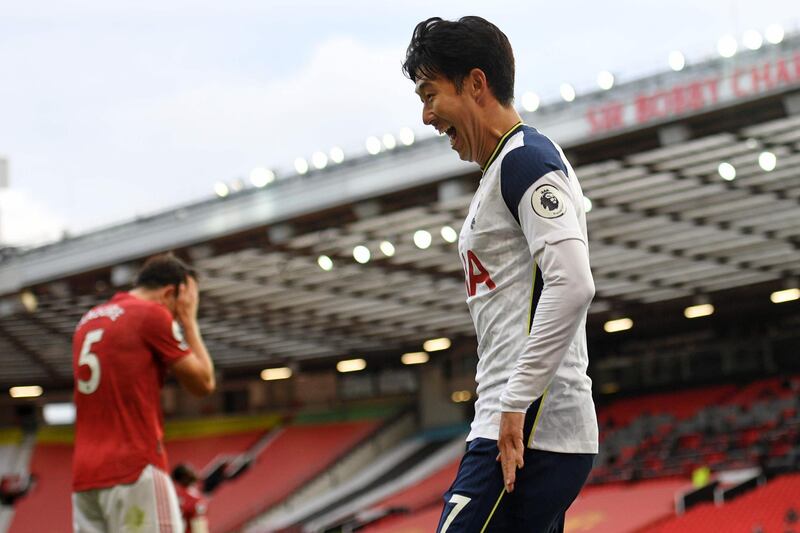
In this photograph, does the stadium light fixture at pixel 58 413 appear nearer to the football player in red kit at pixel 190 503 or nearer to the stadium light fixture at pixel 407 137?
the stadium light fixture at pixel 407 137

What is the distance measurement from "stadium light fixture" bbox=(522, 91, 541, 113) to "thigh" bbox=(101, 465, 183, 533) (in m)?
16.3

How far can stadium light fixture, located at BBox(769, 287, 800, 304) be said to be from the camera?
32.3 metres

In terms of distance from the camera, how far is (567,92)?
20297mm

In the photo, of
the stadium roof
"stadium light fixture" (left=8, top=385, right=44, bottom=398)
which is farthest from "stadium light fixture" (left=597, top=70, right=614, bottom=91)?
"stadium light fixture" (left=8, top=385, right=44, bottom=398)

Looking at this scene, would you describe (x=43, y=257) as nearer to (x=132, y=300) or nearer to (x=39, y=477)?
(x=39, y=477)

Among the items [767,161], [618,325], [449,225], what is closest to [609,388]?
[618,325]

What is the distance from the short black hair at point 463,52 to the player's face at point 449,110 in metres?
0.02

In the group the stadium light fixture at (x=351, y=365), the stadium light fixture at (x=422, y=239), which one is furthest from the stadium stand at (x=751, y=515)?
the stadium light fixture at (x=351, y=365)

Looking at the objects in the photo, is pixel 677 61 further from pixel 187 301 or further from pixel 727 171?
pixel 187 301

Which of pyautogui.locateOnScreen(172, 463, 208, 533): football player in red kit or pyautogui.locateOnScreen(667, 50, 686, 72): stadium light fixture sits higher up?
pyautogui.locateOnScreen(667, 50, 686, 72): stadium light fixture

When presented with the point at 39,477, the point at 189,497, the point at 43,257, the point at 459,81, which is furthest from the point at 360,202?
the point at 39,477

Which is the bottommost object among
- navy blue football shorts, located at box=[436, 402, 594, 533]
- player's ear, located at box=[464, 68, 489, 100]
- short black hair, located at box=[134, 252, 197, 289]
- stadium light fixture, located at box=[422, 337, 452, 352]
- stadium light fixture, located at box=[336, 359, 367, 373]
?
navy blue football shorts, located at box=[436, 402, 594, 533]

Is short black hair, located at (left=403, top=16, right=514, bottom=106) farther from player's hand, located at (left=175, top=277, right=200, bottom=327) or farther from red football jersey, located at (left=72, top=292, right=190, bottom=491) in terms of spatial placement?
player's hand, located at (left=175, top=277, right=200, bottom=327)

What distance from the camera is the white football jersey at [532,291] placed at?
2.72 m
